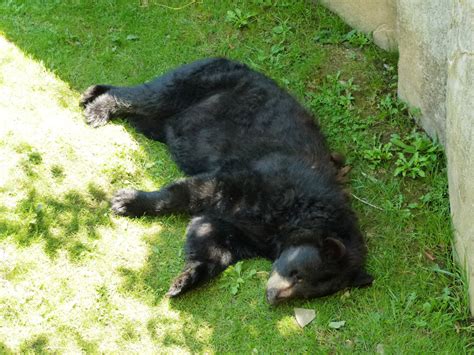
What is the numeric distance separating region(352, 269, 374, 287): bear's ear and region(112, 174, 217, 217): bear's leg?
1.43 meters

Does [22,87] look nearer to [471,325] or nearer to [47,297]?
[47,297]

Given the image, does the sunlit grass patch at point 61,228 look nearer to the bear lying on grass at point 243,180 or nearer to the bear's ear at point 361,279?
the bear lying on grass at point 243,180

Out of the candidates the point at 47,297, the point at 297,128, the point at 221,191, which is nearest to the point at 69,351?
the point at 47,297

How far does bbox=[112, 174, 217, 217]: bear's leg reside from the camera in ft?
19.1

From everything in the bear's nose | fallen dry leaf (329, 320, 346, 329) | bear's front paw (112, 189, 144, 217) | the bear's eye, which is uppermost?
bear's front paw (112, 189, 144, 217)

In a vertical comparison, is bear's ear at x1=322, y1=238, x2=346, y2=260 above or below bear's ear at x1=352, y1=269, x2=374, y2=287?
above

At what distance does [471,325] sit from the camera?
527 centimetres

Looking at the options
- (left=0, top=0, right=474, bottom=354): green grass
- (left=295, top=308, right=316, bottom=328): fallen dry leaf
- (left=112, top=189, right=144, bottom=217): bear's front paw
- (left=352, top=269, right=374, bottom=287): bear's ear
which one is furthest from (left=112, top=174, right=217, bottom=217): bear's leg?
(left=352, top=269, right=374, bottom=287): bear's ear

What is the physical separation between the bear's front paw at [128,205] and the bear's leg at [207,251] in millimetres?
495

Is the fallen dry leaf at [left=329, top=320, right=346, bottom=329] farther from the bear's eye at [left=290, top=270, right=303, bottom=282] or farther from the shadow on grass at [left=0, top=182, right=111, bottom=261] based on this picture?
the shadow on grass at [left=0, top=182, right=111, bottom=261]

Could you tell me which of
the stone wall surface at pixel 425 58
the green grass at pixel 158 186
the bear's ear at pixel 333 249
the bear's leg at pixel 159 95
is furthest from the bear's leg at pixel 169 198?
the stone wall surface at pixel 425 58

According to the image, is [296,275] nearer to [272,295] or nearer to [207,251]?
[272,295]

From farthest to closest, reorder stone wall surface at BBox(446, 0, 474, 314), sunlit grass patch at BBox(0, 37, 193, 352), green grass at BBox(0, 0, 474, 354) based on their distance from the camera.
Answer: green grass at BBox(0, 0, 474, 354) < sunlit grass patch at BBox(0, 37, 193, 352) < stone wall surface at BBox(446, 0, 474, 314)

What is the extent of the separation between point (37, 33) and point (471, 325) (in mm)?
5344
